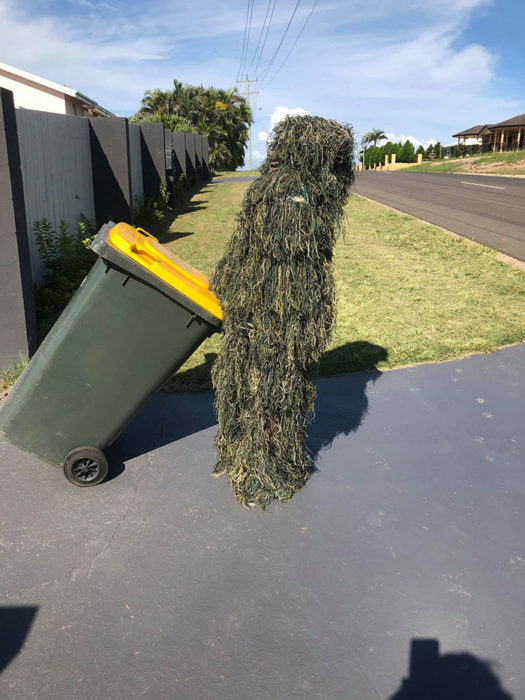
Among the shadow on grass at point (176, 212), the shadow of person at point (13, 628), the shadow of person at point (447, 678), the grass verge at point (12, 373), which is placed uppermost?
the shadow on grass at point (176, 212)

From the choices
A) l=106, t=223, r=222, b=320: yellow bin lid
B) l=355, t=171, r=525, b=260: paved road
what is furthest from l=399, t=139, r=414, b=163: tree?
l=106, t=223, r=222, b=320: yellow bin lid

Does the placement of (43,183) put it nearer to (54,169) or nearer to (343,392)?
(54,169)

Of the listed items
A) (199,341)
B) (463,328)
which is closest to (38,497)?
(199,341)

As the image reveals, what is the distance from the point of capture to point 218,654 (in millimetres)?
2510

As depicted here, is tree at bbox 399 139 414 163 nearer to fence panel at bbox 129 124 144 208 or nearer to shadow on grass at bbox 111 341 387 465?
fence panel at bbox 129 124 144 208

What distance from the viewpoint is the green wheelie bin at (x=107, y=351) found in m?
3.23

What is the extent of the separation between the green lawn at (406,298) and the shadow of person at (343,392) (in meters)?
0.02

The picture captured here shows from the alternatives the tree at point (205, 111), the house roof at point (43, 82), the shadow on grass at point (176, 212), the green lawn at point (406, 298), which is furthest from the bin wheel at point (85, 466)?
the tree at point (205, 111)

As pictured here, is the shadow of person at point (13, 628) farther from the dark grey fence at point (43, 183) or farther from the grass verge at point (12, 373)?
the dark grey fence at point (43, 183)

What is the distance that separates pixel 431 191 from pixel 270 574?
79.8 feet

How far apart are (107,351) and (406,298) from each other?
18.4 ft

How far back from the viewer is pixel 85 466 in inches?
143

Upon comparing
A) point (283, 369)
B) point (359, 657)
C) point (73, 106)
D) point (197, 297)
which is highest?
point (73, 106)

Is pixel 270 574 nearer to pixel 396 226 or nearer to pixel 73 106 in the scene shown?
pixel 396 226
